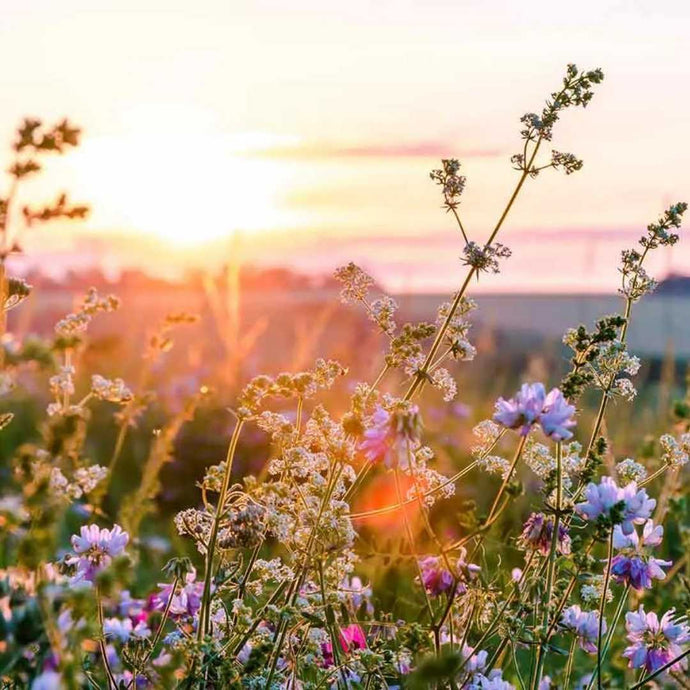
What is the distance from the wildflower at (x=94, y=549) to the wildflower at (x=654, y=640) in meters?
1.15

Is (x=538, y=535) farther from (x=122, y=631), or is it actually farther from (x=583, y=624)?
(x=122, y=631)

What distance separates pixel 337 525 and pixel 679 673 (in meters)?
0.93

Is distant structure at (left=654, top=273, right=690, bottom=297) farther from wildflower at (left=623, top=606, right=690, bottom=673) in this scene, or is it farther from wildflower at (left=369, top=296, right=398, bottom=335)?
wildflower at (left=623, top=606, right=690, bottom=673)

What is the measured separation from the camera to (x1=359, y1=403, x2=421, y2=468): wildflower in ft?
7.05

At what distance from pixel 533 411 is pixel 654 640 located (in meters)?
0.88

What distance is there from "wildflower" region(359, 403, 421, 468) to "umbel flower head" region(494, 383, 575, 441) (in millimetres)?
157

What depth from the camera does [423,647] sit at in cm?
239

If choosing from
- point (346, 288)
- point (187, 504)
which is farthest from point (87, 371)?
point (346, 288)

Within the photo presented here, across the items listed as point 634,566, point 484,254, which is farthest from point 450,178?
point 634,566

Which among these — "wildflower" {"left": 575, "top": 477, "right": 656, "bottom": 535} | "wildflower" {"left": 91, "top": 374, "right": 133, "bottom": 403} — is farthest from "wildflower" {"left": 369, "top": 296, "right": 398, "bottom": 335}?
"wildflower" {"left": 91, "top": 374, "right": 133, "bottom": 403}

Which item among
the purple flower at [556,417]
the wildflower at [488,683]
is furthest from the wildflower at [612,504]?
the wildflower at [488,683]

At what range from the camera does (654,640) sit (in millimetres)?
2779

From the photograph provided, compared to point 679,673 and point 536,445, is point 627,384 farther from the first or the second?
point 679,673

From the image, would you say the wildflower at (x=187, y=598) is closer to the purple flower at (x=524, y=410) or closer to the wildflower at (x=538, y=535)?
the wildflower at (x=538, y=535)
